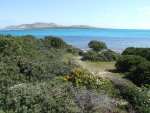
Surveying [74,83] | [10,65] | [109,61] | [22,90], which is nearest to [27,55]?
[10,65]

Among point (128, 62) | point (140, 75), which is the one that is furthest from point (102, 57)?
point (140, 75)

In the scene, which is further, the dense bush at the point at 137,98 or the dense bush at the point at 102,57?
the dense bush at the point at 102,57

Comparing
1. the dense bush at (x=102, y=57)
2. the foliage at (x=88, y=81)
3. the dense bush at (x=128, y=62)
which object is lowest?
the dense bush at (x=102, y=57)

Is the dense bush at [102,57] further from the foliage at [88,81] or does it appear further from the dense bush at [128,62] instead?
the foliage at [88,81]

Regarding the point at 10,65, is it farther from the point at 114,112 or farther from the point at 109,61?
the point at 109,61

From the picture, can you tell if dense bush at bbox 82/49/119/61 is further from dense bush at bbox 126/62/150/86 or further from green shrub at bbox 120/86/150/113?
green shrub at bbox 120/86/150/113

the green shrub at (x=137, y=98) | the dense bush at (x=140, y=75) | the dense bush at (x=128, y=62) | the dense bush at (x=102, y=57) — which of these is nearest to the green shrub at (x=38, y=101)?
the green shrub at (x=137, y=98)

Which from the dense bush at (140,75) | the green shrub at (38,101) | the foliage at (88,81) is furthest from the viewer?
the dense bush at (140,75)

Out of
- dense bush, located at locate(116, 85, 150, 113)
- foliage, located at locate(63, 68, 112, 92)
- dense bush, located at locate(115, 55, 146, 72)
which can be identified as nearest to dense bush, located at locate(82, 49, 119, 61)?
dense bush, located at locate(115, 55, 146, 72)

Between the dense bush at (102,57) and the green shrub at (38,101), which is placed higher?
the green shrub at (38,101)

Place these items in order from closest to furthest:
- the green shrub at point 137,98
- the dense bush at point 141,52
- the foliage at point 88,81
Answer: the green shrub at point 137,98
the foliage at point 88,81
the dense bush at point 141,52

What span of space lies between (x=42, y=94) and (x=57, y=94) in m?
0.48

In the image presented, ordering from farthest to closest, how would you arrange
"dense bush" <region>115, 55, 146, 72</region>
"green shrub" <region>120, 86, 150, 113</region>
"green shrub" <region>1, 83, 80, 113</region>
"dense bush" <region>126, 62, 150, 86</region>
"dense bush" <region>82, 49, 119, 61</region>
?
1. "dense bush" <region>82, 49, 119, 61</region>
2. "dense bush" <region>115, 55, 146, 72</region>
3. "dense bush" <region>126, 62, 150, 86</region>
4. "green shrub" <region>120, 86, 150, 113</region>
5. "green shrub" <region>1, 83, 80, 113</region>

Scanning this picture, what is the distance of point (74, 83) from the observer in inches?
557
